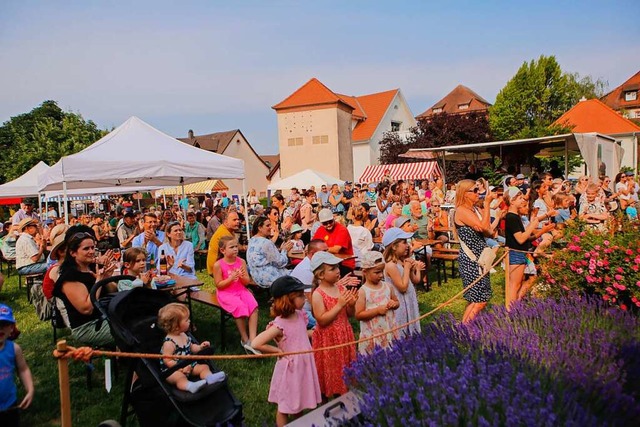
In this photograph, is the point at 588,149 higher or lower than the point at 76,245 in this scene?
higher

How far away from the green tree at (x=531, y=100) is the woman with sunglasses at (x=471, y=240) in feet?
138

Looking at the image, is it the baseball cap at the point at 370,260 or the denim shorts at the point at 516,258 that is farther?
the denim shorts at the point at 516,258

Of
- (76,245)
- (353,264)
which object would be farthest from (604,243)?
(76,245)

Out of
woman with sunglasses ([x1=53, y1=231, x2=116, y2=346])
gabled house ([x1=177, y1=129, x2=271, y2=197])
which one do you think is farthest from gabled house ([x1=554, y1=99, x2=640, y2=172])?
woman with sunglasses ([x1=53, y1=231, x2=116, y2=346])

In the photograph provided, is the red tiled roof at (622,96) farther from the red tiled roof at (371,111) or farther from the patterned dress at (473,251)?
the patterned dress at (473,251)

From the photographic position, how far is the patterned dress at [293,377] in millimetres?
3473

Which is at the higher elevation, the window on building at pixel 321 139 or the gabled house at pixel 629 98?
the gabled house at pixel 629 98

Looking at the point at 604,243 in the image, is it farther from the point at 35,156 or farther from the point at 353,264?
the point at 35,156

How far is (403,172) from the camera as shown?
38.9 metres

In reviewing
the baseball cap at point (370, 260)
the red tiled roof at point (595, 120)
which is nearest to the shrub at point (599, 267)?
the baseball cap at point (370, 260)

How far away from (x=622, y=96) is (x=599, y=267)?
248 ft

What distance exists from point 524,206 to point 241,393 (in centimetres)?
461

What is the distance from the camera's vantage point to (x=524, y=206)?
643 cm

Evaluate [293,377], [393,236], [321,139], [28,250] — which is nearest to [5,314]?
[293,377]
